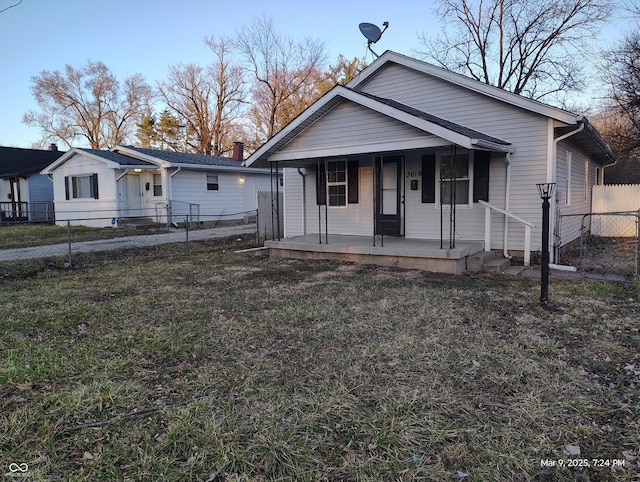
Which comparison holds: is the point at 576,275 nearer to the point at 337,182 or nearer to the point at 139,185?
the point at 337,182

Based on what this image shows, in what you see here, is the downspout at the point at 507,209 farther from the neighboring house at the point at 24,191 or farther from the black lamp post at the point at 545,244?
the neighboring house at the point at 24,191

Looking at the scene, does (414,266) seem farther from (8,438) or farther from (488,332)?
(8,438)

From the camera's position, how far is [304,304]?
5418mm

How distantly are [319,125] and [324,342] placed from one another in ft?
19.7

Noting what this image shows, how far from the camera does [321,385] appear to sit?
3107 millimetres

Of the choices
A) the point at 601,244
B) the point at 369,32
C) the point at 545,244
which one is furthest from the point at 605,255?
the point at 369,32

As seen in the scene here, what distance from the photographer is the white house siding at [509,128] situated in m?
8.02

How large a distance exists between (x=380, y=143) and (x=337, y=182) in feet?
9.14

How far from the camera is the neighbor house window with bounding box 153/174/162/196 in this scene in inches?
686

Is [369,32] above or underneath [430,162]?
above

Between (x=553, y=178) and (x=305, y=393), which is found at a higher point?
(x=553, y=178)

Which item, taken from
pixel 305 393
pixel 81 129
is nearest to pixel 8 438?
pixel 305 393

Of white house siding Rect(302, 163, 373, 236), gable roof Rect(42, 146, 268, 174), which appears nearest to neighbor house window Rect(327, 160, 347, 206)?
white house siding Rect(302, 163, 373, 236)

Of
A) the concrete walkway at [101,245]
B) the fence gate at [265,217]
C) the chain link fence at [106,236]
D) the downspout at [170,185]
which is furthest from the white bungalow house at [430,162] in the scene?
the downspout at [170,185]
